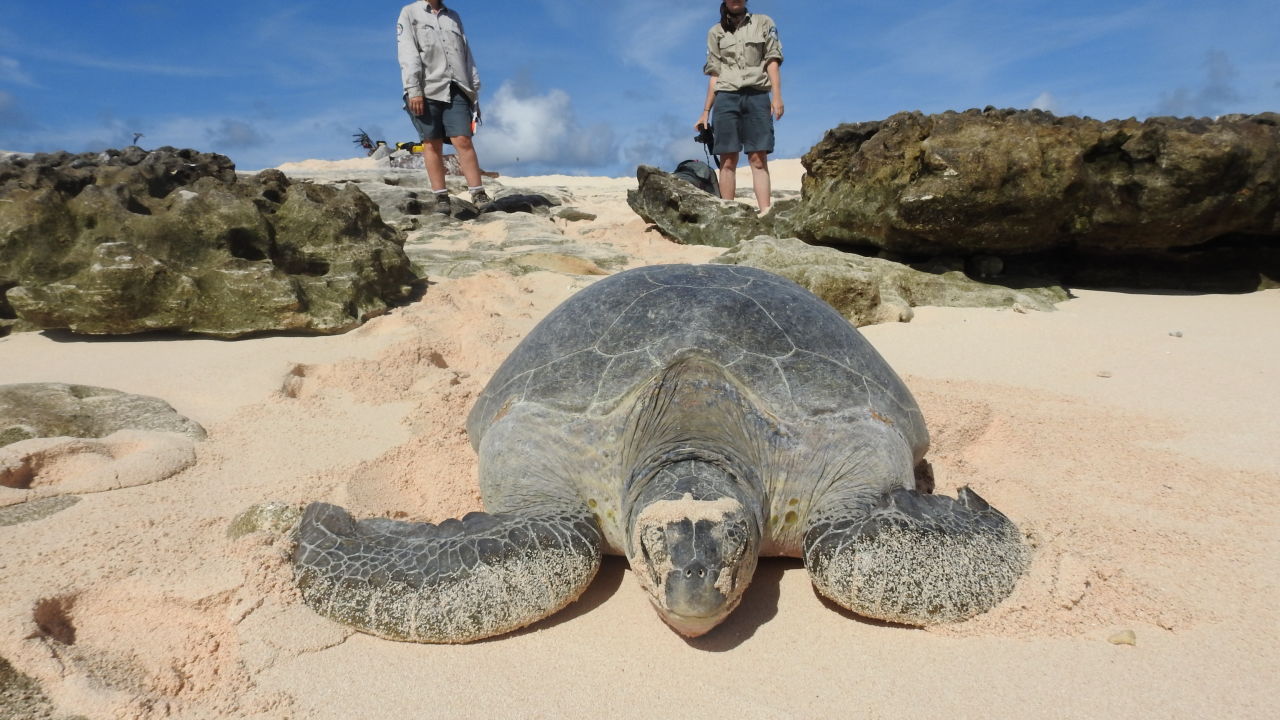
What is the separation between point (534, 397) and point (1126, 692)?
2.05m

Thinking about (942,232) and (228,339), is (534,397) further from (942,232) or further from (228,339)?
(942,232)

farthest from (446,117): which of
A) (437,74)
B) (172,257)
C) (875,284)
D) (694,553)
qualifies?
(694,553)

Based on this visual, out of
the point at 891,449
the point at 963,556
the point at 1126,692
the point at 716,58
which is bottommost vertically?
the point at 1126,692

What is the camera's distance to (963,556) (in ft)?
6.53

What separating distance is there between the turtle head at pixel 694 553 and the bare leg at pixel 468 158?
7958mm

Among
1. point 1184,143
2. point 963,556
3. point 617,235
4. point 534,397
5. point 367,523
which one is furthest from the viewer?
point 617,235

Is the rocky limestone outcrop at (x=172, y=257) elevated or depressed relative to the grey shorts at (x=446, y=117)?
depressed

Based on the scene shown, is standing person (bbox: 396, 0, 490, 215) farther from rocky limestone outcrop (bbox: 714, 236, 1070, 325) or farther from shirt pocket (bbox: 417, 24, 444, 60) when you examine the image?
rocky limestone outcrop (bbox: 714, 236, 1070, 325)

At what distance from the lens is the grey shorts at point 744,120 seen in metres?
8.01

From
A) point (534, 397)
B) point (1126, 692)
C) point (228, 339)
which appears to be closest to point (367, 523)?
point (534, 397)

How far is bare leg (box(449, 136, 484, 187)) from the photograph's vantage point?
9.02 metres

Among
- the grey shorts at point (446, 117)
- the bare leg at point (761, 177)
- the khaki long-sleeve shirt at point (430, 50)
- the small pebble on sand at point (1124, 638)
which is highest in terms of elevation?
the khaki long-sleeve shirt at point (430, 50)

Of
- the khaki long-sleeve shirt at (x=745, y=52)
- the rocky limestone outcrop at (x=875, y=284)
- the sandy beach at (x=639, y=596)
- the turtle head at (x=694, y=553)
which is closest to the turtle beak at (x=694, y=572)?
the turtle head at (x=694, y=553)

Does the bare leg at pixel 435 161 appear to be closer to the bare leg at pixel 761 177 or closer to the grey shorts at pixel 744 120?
the grey shorts at pixel 744 120
